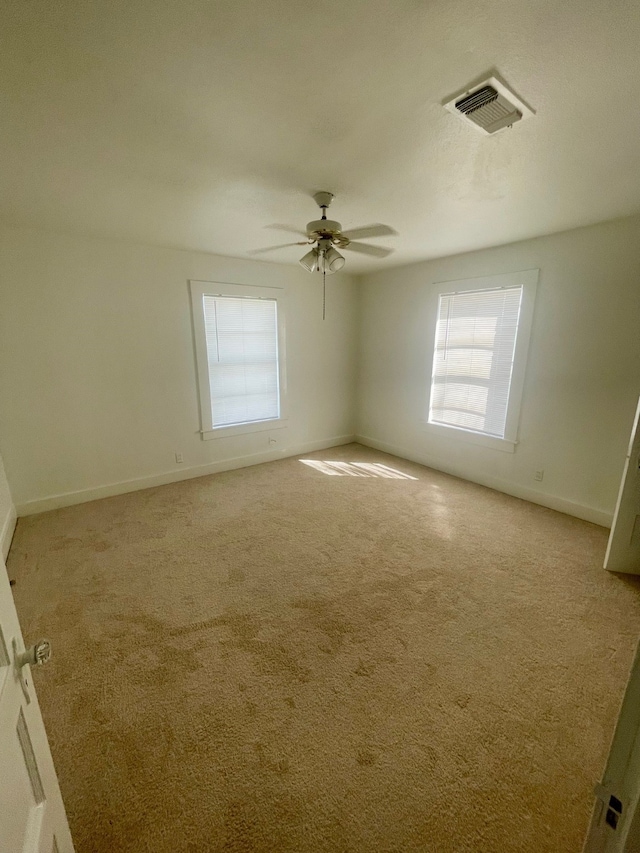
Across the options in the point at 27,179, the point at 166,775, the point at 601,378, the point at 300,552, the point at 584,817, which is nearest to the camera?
the point at 584,817

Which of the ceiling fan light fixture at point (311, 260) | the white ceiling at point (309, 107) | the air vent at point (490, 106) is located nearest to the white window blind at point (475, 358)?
the white ceiling at point (309, 107)

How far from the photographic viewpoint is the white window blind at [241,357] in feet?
13.1

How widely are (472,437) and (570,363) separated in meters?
1.21

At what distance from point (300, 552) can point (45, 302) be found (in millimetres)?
3099

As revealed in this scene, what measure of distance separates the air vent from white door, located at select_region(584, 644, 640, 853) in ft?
6.00

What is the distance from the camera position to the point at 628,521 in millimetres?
2393

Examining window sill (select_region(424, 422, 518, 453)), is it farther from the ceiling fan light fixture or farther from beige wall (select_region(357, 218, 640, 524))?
the ceiling fan light fixture

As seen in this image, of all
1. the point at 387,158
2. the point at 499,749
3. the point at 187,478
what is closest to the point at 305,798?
the point at 499,749

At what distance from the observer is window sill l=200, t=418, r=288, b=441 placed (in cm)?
413

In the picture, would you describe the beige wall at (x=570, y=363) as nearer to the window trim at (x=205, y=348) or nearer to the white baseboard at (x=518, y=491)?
the white baseboard at (x=518, y=491)

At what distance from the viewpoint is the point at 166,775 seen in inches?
51.1

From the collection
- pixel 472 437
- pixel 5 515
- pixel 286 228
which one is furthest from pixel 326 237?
pixel 5 515

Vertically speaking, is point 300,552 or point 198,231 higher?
point 198,231

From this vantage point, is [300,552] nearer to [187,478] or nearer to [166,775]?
[166,775]
